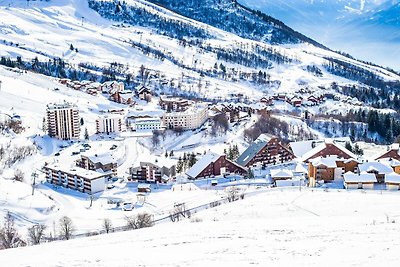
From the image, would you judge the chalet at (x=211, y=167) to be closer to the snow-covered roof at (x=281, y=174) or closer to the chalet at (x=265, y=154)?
the chalet at (x=265, y=154)

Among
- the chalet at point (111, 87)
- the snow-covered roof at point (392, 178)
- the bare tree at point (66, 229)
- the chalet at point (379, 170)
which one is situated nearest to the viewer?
the bare tree at point (66, 229)

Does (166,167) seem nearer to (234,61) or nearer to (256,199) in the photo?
(256,199)

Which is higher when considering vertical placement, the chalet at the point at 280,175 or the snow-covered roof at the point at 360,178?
the snow-covered roof at the point at 360,178

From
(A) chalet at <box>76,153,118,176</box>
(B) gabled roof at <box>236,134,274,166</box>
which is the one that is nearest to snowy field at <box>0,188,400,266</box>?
(B) gabled roof at <box>236,134,274,166</box>

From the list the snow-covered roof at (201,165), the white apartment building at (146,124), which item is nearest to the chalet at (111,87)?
the white apartment building at (146,124)

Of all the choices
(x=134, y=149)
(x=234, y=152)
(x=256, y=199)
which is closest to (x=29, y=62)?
(x=134, y=149)
